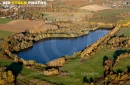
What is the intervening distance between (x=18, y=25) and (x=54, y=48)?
26.1 metres

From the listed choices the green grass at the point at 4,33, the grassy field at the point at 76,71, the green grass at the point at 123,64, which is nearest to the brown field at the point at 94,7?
the green grass at the point at 4,33

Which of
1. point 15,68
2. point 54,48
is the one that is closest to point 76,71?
point 15,68

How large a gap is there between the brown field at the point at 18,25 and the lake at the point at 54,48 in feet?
42.2

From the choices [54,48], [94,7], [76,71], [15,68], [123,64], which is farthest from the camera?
[94,7]

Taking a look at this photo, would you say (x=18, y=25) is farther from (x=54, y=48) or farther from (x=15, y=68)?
(x=15, y=68)

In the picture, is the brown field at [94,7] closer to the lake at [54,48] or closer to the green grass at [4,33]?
the lake at [54,48]

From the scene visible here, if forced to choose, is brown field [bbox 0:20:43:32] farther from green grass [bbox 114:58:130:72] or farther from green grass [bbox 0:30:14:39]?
green grass [bbox 114:58:130:72]

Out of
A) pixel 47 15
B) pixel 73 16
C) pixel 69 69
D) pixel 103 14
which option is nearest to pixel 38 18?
pixel 47 15

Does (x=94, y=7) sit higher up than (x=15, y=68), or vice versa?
(x=94, y=7)

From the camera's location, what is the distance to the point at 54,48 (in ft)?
203

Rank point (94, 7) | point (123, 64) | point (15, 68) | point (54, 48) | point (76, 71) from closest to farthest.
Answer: point (76, 71) → point (15, 68) → point (123, 64) → point (54, 48) → point (94, 7)

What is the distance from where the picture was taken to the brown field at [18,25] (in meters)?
77.0

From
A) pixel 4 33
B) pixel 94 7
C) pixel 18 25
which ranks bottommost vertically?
pixel 4 33

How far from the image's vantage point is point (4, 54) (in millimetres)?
51625
